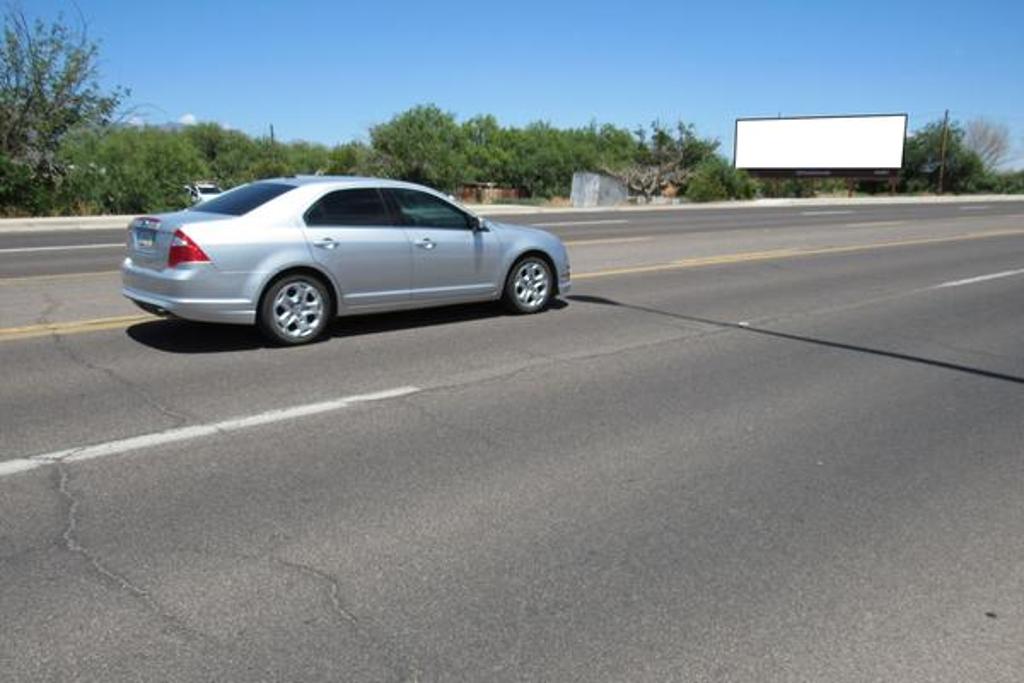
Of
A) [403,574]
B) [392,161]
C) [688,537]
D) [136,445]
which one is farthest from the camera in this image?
[392,161]

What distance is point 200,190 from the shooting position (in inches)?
1410

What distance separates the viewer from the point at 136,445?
216 inches

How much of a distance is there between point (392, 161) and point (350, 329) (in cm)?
4170

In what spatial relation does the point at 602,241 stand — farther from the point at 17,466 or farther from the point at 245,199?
the point at 17,466

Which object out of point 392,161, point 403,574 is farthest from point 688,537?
point 392,161

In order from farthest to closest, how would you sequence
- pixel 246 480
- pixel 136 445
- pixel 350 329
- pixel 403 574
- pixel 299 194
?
pixel 350 329 < pixel 299 194 < pixel 136 445 < pixel 246 480 < pixel 403 574

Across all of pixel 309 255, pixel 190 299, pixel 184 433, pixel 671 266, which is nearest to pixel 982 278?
pixel 671 266

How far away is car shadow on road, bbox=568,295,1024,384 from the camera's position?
26.5 ft

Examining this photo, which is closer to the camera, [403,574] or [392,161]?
[403,574]

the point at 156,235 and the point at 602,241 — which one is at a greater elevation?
the point at 156,235

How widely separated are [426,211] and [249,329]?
6.98ft

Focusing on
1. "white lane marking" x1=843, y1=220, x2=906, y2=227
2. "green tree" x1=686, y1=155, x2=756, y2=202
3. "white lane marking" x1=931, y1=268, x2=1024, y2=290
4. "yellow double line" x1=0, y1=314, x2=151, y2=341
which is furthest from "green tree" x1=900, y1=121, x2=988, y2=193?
"yellow double line" x1=0, y1=314, x2=151, y2=341

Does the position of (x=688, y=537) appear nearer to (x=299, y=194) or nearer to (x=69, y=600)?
(x=69, y=600)

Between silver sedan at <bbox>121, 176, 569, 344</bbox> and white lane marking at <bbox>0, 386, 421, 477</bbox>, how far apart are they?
6.51 ft
